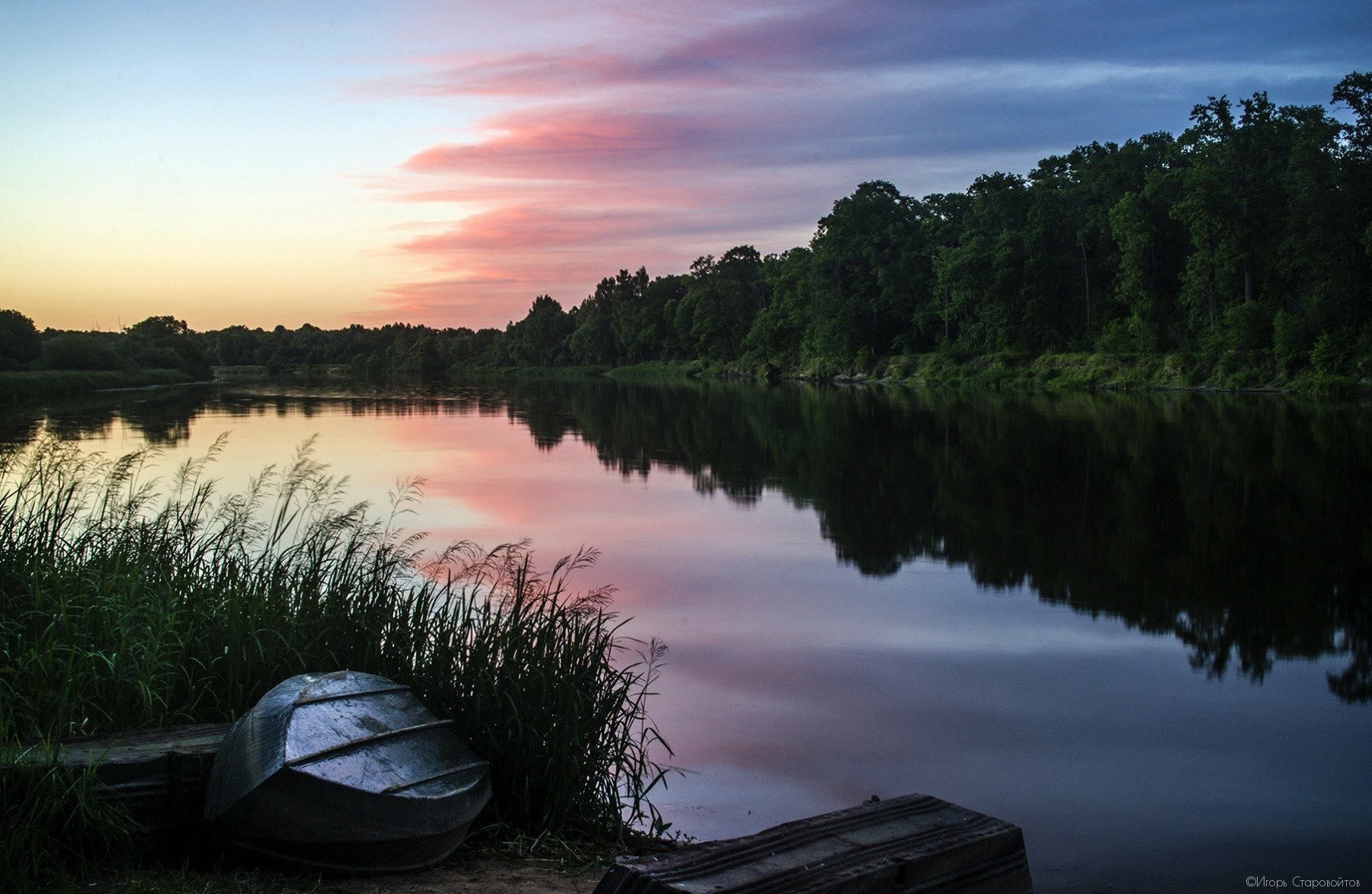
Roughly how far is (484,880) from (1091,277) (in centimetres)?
6905

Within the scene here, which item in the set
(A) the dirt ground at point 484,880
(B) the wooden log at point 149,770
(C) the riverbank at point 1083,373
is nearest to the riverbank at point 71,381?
(B) the wooden log at point 149,770

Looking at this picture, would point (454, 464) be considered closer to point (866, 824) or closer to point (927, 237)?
point (866, 824)

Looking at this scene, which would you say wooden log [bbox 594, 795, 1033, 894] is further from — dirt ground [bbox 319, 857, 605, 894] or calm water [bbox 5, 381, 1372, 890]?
calm water [bbox 5, 381, 1372, 890]

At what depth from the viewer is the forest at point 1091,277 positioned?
4672cm

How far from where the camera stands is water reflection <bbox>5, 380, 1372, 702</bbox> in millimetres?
11023

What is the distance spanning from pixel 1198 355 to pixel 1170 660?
4689cm

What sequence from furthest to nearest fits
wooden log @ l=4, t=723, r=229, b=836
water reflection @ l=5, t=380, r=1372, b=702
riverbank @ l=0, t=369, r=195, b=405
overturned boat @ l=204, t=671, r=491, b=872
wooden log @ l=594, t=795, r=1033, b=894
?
riverbank @ l=0, t=369, r=195, b=405 < water reflection @ l=5, t=380, r=1372, b=702 < wooden log @ l=4, t=723, r=229, b=836 < overturned boat @ l=204, t=671, r=491, b=872 < wooden log @ l=594, t=795, r=1033, b=894

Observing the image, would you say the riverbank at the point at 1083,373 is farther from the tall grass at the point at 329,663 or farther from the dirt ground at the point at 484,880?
the dirt ground at the point at 484,880

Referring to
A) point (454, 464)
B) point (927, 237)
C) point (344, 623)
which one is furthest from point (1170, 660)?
point (927, 237)

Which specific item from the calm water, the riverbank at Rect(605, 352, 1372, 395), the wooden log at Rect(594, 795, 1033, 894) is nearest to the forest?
the riverbank at Rect(605, 352, 1372, 395)

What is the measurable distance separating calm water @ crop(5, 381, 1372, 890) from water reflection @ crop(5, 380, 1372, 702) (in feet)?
0.25

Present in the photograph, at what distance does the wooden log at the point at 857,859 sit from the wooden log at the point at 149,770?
77.5 inches

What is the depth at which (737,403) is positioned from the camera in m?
49.7

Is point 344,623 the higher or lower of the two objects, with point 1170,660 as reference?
higher
